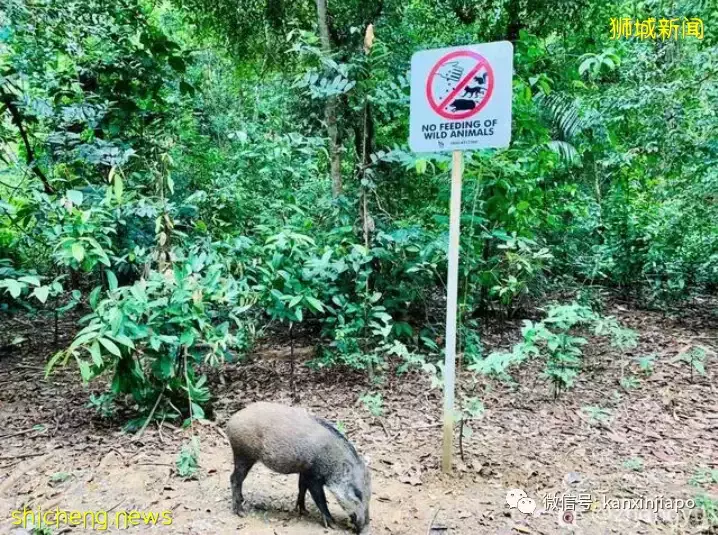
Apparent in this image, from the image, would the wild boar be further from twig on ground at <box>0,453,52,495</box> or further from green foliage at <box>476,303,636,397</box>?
twig on ground at <box>0,453,52,495</box>

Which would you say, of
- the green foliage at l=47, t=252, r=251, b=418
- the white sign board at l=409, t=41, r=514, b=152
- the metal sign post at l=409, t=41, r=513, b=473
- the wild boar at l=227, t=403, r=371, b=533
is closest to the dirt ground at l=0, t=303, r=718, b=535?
the wild boar at l=227, t=403, r=371, b=533

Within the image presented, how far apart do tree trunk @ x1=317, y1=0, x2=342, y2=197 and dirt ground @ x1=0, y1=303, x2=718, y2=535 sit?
1.98 metres

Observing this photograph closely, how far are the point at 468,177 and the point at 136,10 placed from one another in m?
3.35

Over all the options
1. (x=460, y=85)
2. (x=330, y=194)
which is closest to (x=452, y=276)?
(x=460, y=85)

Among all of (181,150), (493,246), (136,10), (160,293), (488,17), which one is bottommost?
(160,293)

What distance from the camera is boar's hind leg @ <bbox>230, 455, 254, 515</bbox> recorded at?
2655 millimetres

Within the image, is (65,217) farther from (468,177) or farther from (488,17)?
(488,17)

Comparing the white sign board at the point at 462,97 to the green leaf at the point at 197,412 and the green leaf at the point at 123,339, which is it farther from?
the green leaf at the point at 197,412

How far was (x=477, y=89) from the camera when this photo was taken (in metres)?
2.82

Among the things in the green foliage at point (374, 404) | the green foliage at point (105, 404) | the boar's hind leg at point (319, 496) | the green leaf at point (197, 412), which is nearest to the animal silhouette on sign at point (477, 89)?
the boar's hind leg at point (319, 496)

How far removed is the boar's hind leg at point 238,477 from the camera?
265 cm

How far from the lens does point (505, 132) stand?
2777 mm

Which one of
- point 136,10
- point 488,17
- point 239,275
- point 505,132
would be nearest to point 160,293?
point 239,275

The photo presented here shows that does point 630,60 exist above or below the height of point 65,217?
above
